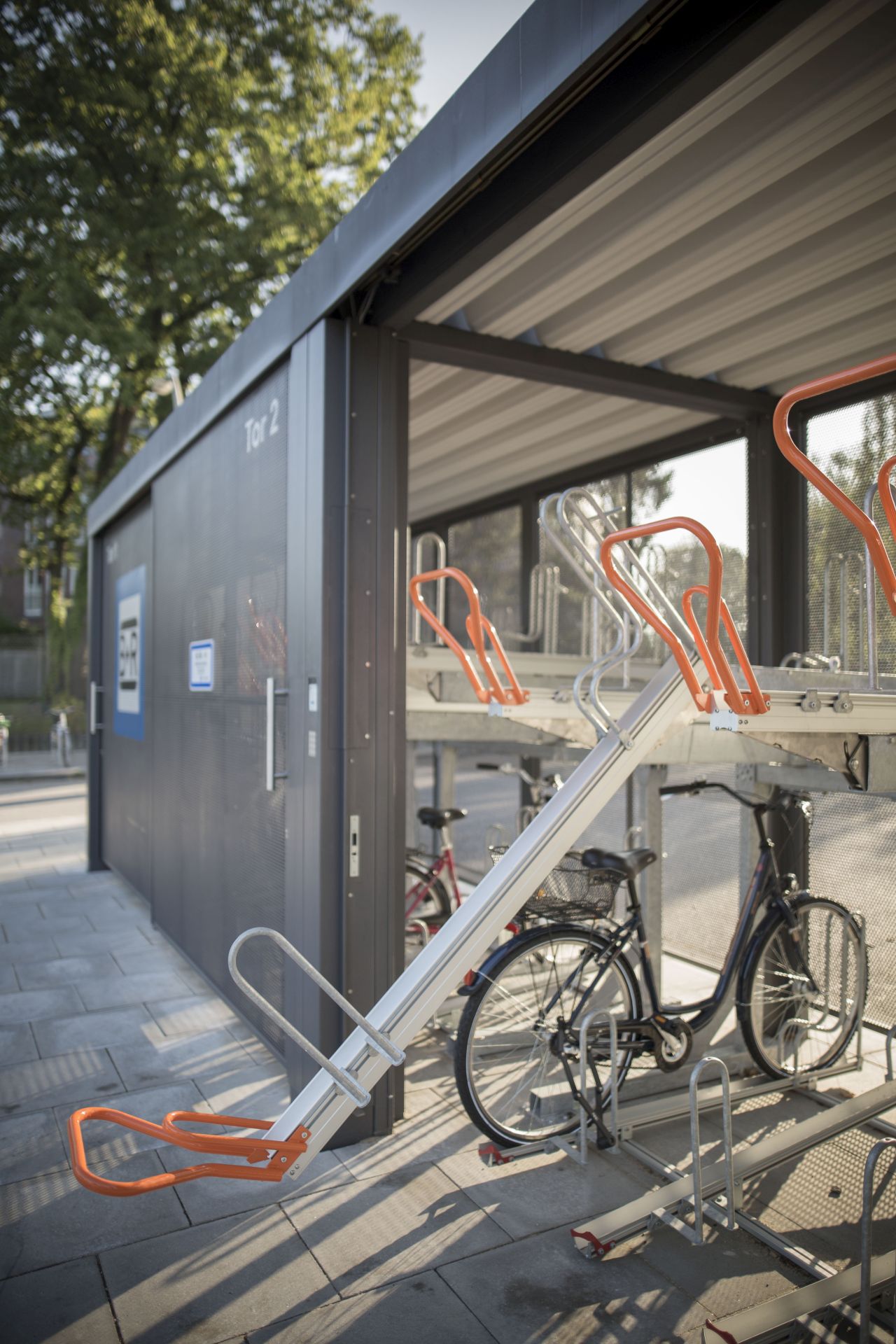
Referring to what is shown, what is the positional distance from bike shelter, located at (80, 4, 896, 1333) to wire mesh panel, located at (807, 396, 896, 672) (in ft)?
0.37

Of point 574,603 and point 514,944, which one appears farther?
point 574,603

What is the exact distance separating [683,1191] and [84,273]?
756 inches

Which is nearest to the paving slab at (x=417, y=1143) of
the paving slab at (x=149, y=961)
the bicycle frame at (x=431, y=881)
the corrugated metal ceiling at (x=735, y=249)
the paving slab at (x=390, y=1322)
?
the paving slab at (x=390, y=1322)

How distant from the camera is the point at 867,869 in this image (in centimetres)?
444

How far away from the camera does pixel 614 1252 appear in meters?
2.75

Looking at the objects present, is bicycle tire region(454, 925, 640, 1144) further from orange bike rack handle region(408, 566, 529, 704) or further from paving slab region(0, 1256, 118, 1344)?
paving slab region(0, 1256, 118, 1344)

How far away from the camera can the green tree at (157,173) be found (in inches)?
671

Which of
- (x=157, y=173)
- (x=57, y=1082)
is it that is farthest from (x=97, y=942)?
(x=157, y=173)

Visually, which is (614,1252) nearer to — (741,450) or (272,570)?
(272,570)

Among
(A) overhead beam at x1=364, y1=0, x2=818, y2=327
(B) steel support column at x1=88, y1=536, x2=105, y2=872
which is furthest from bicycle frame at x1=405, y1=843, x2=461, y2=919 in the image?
(B) steel support column at x1=88, y1=536, x2=105, y2=872

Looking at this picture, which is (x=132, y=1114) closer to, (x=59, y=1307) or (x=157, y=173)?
(x=59, y=1307)

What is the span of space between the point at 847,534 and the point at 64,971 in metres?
4.97

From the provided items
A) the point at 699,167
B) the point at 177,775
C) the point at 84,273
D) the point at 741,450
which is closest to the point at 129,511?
the point at 177,775

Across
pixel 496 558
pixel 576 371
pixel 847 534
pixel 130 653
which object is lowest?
pixel 130 653
